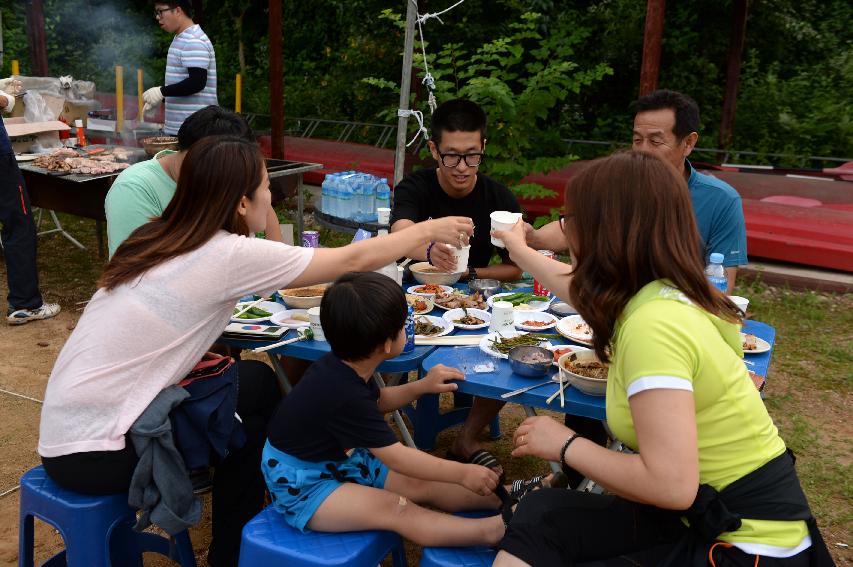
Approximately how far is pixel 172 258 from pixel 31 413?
2.60 metres

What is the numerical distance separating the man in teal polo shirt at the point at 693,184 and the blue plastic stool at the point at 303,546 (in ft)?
5.88

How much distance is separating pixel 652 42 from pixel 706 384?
16.9ft

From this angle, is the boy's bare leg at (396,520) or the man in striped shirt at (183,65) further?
the man in striped shirt at (183,65)

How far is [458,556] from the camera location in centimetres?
222

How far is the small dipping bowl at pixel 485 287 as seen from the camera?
3.47 meters

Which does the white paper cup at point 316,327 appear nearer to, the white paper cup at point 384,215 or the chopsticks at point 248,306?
the chopsticks at point 248,306

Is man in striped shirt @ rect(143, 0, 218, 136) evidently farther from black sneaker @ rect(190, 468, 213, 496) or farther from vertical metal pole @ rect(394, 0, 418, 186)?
black sneaker @ rect(190, 468, 213, 496)

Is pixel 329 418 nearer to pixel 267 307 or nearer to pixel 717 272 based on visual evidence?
pixel 267 307

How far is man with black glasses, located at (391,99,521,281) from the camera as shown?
3.84 metres

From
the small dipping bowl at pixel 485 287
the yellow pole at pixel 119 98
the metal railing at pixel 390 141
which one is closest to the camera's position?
the small dipping bowl at pixel 485 287

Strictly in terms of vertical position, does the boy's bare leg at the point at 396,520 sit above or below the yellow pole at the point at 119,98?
below

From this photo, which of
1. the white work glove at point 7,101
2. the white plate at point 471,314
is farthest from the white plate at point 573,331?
the white work glove at point 7,101

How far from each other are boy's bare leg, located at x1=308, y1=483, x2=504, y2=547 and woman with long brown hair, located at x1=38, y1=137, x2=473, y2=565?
641 millimetres

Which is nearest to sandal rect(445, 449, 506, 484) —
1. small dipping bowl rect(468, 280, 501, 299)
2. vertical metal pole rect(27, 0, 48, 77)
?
small dipping bowl rect(468, 280, 501, 299)
